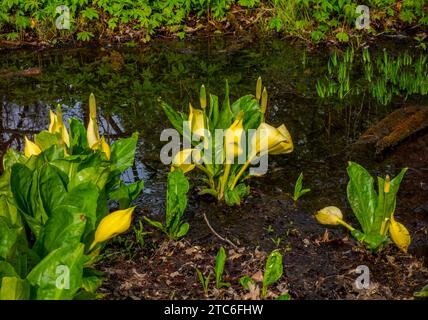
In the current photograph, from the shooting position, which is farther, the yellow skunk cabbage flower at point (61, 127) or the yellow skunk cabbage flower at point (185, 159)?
the yellow skunk cabbage flower at point (185, 159)

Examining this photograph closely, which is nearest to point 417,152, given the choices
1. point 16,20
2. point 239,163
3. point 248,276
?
point 239,163

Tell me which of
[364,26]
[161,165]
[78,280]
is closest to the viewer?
[78,280]

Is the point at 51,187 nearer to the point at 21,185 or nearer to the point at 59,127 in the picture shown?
the point at 21,185

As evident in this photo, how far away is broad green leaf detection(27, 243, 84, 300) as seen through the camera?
2092mm

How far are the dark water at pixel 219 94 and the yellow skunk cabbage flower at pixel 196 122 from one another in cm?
45

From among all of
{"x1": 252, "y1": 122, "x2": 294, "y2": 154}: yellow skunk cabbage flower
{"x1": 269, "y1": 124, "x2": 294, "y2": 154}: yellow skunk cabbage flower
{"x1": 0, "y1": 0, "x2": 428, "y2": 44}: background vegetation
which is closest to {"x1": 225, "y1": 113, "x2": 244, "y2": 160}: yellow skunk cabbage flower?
{"x1": 252, "y1": 122, "x2": 294, "y2": 154}: yellow skunk cabbage flower

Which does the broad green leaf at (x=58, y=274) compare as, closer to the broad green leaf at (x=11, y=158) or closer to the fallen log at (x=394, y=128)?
the broad green leaf at (x=11, y=158)

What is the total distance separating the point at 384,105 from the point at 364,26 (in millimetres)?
2532

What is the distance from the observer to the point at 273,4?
7.87 metres

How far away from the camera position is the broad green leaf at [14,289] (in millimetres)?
1991

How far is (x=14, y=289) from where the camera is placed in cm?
200

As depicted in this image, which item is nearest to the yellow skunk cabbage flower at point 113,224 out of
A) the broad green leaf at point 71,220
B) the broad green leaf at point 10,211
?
the broad green leaf at point 71,220

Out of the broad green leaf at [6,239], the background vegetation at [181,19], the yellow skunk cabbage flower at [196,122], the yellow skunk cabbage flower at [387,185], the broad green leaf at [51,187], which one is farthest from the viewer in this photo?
the background vegetation at [181,19]
